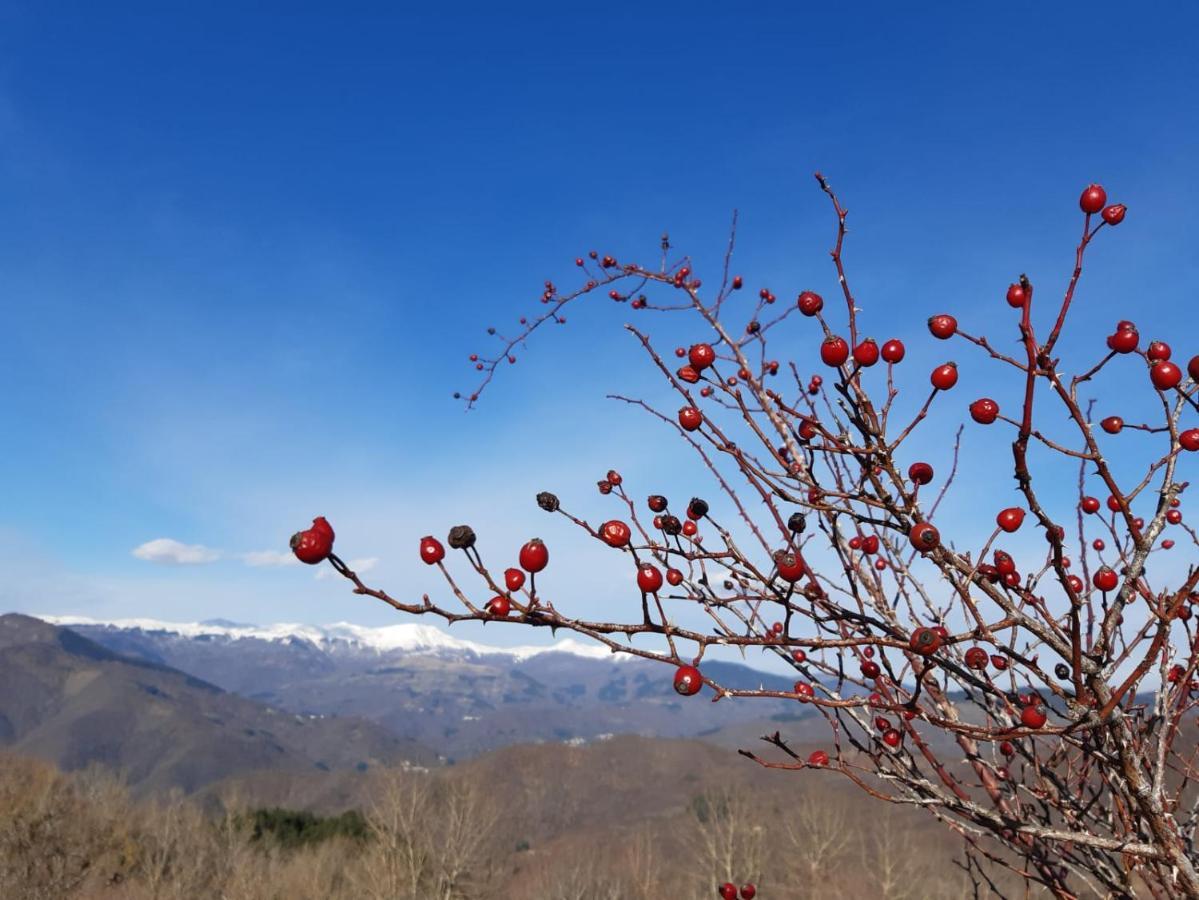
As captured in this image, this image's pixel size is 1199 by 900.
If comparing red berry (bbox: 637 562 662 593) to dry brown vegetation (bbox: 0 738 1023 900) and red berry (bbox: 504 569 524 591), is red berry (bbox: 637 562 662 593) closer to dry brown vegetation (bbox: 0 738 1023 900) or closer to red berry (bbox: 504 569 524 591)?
red berry (bbox: 504 569 524 591)

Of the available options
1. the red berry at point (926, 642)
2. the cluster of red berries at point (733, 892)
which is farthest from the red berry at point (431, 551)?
the cluster of red berries at point (733, 892)

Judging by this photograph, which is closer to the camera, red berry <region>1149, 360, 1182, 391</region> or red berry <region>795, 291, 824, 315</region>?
red berry <region>1149, 360, 1182, 391</region>

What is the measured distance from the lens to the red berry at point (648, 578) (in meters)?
2.14

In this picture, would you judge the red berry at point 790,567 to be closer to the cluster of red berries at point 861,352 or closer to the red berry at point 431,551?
the cluster of red berries at point 861,352

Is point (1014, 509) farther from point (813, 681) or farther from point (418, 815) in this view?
point (418, 815)

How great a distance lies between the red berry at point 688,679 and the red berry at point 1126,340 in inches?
67.9

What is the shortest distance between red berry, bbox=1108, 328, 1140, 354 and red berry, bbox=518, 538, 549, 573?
1972 mm

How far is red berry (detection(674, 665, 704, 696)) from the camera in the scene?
2.05m

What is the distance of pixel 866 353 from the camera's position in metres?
2.31

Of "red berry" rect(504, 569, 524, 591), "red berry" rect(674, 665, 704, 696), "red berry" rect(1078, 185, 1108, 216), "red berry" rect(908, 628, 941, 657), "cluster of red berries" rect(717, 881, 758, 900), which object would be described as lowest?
"cluster of red berries" rect(717, 881, 758, 900)

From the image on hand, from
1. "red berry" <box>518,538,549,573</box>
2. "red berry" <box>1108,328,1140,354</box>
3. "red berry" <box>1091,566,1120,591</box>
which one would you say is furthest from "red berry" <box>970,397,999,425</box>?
"red berry" <box>518,538,549,573</box>

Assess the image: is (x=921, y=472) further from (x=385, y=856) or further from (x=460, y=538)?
(x=385, y=856)

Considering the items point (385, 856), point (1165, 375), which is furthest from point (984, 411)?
point (385, 856)

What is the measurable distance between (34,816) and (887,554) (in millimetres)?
55795
